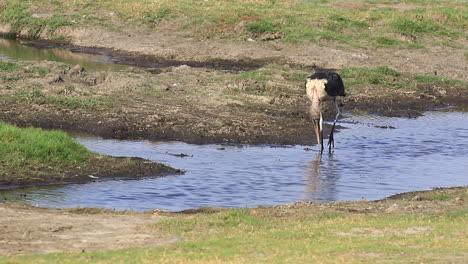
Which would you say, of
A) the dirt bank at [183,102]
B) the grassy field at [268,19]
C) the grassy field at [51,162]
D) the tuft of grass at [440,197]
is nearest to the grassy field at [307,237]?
the tuft of grass at [440,197]

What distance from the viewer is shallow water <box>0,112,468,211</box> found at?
1588 cm

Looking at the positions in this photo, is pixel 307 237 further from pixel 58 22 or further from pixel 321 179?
pixel 58 22

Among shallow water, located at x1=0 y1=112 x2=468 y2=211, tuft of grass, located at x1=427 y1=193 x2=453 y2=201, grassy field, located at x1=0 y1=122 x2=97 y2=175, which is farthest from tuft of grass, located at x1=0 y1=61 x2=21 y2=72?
tuft of grass, located at x1=427 y1=193 x2=453 y2=201

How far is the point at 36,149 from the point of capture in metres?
17.0

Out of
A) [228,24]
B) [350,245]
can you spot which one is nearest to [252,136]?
[350,245]

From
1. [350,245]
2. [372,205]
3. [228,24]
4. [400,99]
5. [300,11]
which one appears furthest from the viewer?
[300,11]

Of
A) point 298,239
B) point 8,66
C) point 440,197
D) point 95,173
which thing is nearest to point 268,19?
point 8,66

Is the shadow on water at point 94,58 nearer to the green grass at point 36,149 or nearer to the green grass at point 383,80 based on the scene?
the green grass at point 383,80

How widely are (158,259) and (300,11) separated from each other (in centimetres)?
3030

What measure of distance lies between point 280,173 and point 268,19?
1941cm

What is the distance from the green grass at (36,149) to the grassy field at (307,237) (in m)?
3.94

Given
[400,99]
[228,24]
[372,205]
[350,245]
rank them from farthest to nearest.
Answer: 1. [228,24]
2. [400,99]
3. [372,205]
4. [350,245]

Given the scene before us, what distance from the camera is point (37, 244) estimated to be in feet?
36.2

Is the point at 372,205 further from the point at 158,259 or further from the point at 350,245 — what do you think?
the point at 158,259
